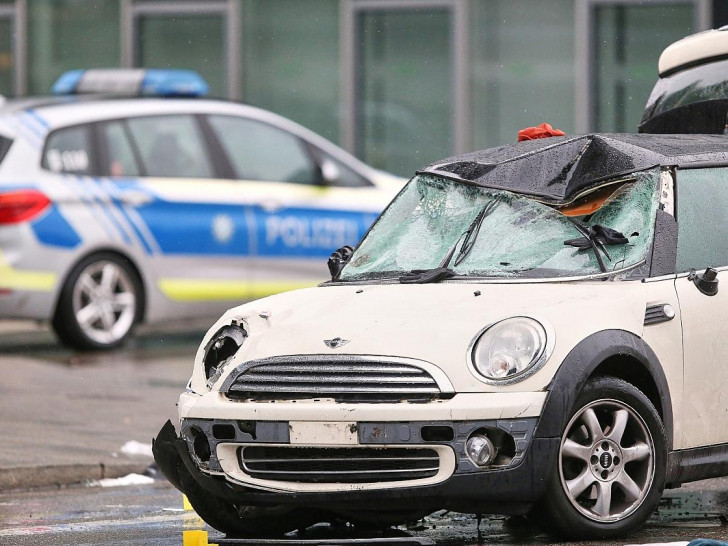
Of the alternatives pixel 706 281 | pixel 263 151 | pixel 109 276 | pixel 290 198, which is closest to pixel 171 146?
pixel 263 151

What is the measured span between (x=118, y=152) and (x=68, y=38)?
642 cm

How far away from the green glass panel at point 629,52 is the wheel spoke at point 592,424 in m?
11.6

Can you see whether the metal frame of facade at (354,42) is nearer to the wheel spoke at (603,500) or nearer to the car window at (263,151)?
the car window at (263,151)

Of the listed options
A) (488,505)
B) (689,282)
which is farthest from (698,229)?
(488,505)

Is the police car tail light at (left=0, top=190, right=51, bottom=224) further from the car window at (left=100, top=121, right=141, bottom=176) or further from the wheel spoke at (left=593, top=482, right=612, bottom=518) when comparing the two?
the wheel spoke at (left=593, top=482, right=612, bottom=518)

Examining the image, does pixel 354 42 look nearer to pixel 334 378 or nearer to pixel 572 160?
pixel 572 160

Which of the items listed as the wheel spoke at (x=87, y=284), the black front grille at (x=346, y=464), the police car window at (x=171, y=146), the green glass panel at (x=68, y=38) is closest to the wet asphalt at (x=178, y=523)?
the black front grille at (x=346, y=464)

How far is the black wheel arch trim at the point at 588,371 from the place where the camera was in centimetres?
642

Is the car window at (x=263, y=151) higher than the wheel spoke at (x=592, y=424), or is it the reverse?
the car window at (x=263, y=151)

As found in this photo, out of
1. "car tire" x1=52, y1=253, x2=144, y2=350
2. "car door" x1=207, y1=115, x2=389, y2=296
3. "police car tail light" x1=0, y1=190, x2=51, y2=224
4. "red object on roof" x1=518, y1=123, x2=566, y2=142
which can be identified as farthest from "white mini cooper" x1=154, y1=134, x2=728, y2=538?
"car door" x1=207, y1=115, x2=389, y2=296

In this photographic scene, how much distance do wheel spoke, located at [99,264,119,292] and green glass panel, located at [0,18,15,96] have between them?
23.3 feet

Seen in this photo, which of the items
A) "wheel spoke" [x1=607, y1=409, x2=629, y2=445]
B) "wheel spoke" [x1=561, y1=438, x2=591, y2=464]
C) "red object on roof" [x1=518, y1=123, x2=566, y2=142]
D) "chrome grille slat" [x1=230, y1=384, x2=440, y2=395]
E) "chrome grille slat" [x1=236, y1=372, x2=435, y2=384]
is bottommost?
"wheel spoke" [x1=561, y1=438, x2=591, y2=464]

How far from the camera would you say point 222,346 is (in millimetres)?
7102

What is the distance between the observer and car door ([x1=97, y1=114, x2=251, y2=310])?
14.2 meters
